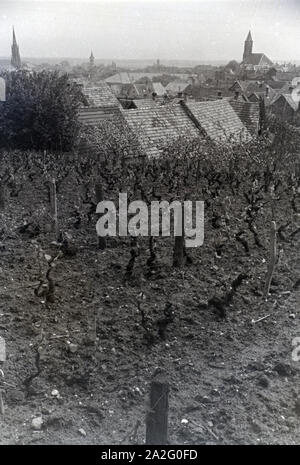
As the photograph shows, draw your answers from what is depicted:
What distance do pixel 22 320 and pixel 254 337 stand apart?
3.30 meters

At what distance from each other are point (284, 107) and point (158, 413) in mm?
46759

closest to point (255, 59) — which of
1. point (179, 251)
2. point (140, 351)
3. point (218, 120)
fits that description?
point (218, 120)

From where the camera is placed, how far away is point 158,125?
18.8 metres

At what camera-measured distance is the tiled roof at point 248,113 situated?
950 inches

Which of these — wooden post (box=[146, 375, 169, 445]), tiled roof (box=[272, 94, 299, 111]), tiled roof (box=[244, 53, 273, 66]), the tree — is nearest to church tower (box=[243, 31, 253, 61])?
tiled roof (box=[244, 53, 273, 66])

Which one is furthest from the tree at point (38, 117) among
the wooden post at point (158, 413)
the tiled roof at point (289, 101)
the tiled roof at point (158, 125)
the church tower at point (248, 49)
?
the church tower at point (248, 49)

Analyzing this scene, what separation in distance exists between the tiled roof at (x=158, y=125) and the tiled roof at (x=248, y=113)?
5150mm

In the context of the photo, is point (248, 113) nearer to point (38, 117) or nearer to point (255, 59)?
point (38, 117)

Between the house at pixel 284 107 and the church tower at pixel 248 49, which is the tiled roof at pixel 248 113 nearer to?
the house at pixel 284 107

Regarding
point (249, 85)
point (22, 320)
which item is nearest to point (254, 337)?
point (22, 320)
